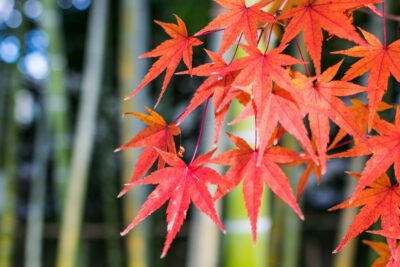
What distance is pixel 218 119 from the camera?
35cm

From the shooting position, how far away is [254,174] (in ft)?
1.14

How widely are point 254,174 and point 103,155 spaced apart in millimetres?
1842

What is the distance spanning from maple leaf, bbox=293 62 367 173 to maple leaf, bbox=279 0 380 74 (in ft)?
0.06

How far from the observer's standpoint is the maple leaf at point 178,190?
34 cm

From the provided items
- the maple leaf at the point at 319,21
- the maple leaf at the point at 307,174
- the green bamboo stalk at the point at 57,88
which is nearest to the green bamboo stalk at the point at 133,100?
the green bamboo stalk at the point at 57,88

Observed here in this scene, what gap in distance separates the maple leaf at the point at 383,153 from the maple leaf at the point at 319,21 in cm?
7

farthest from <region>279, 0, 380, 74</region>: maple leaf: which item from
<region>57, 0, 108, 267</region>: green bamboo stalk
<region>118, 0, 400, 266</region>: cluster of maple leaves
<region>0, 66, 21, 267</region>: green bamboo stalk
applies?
<region>0, 66, 21, 267</region>: green bamboo stalk

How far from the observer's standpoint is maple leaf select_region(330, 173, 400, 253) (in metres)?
0.36

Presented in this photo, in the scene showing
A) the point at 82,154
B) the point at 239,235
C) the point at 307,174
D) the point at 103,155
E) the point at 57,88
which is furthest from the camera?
the point at 103,155

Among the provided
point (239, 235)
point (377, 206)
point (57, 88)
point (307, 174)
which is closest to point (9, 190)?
point (57, 88)

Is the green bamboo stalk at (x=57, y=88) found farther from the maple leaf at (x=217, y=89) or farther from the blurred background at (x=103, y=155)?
the maple leaf at (x=217, y=89)

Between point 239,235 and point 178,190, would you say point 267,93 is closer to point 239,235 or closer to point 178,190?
point 178,190

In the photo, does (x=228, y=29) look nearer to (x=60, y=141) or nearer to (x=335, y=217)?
(x=60, y=141)

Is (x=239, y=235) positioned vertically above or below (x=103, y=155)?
below
